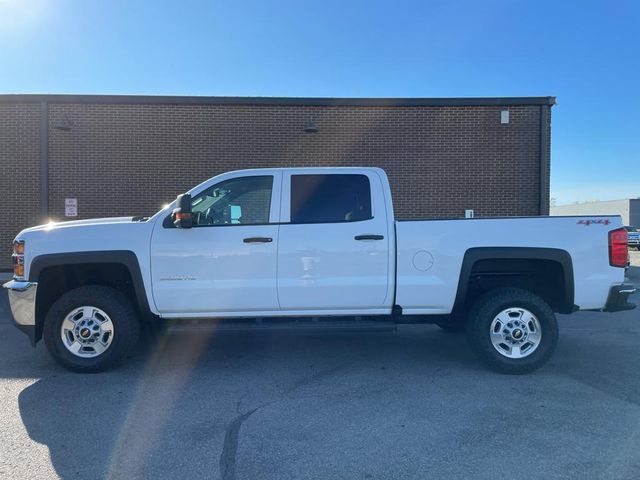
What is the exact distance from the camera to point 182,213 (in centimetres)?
467

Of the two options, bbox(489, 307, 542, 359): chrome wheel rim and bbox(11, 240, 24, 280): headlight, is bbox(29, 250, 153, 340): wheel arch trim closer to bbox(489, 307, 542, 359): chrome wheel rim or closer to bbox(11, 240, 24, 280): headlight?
bbox(11, 240, 24, 280): headlight

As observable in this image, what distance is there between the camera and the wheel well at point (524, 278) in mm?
5008

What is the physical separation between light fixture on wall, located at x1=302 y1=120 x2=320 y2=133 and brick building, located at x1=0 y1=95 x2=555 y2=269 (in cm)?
3

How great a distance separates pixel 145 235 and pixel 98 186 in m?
8.17

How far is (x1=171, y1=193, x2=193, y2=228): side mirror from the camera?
4.64m

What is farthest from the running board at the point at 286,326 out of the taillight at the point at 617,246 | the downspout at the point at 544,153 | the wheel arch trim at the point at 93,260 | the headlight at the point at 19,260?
the downspout at the point at 544,153

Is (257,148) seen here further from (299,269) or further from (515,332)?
(515,332)

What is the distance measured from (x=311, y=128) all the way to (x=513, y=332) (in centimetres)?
812

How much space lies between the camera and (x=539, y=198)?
12.0m

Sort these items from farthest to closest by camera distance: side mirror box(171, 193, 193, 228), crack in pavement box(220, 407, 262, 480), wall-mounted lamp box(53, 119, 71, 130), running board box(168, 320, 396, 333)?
wall-mounted lamp box(53, 119, 71, 130), running board box(168, 320, 396, 333), side mirror box(171, 193, 193, 228), crack in pavement box(220, 407, 262, 480)

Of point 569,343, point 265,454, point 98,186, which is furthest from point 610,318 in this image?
point 98,186

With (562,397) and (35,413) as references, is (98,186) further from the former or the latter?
(562,397)

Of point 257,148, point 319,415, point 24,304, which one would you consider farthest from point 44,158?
point 319,415

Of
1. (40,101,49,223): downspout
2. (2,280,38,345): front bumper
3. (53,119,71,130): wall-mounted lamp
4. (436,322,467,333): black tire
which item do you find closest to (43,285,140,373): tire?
(2,280,38,345): front bumper
